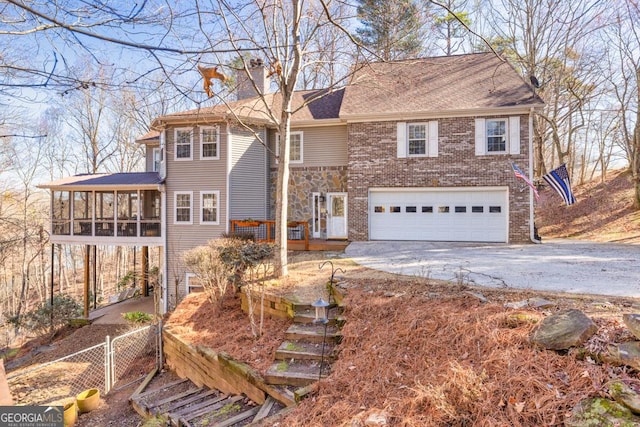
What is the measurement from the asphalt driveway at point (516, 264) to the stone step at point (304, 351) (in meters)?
2.57

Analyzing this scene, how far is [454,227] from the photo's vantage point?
12812 millimetres

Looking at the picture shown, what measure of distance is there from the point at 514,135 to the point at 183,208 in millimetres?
12325

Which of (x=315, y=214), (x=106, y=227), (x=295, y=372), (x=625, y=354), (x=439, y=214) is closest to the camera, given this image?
(x=625, y=354)

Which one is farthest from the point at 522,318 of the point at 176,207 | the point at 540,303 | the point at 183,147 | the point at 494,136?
the point at 183,147

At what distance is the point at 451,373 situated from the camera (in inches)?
129

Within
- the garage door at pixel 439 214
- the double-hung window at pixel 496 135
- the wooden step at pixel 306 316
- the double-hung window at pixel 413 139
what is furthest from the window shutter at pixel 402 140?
the wooden step at pixel 306 316

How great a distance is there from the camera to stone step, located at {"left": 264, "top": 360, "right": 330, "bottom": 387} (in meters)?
4.27

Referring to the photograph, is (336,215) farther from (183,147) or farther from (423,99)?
(183,147)

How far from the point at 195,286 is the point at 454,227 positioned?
32.3ft

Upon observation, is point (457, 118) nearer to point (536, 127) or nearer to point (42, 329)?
point (536, 127)

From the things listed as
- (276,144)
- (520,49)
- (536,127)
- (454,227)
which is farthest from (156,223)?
(520,49)

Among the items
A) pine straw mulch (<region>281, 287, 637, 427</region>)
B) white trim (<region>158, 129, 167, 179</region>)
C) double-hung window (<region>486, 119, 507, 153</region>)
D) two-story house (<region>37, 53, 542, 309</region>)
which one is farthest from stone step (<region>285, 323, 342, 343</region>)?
white trim (<region>158, 129, 167, 179</region>)

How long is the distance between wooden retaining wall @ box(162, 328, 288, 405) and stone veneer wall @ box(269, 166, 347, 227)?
7583mm

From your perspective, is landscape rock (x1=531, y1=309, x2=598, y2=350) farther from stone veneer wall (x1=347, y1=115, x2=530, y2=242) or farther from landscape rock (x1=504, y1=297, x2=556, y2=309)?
stone veneer wall (x1=347, y1=115, x2=530, y2=242)
